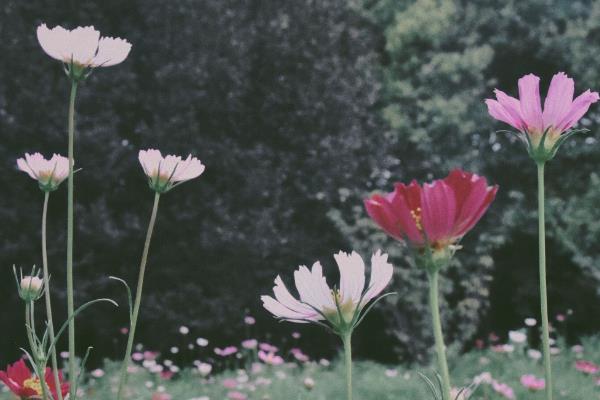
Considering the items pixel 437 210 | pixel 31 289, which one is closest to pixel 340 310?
pixel 437 210

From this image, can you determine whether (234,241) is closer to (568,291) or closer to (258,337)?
(258,337)

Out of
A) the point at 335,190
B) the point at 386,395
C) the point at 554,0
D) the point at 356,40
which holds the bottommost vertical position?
the point at 386,395

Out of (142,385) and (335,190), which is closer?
(142,385)

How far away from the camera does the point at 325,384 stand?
13.0 feet

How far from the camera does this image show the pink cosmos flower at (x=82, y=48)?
0.93 metres

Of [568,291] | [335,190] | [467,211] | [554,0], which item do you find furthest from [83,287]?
[467,211]

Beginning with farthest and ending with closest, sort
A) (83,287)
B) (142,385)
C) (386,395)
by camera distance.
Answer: (83,287) < (142,385) < (386,395)

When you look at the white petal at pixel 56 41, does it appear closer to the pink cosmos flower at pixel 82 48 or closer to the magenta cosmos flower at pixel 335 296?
the pink cosmos flower at pixel 82 48

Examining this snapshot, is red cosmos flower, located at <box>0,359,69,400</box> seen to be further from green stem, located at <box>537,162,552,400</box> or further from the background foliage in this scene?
the background foliage

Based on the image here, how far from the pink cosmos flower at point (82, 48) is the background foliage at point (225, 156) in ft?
14.1

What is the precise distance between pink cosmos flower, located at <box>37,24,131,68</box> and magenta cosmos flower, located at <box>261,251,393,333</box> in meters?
0.35

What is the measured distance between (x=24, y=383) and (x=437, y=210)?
0.61m

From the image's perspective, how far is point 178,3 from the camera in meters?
5.46

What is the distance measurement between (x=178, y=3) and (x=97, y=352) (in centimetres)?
240
